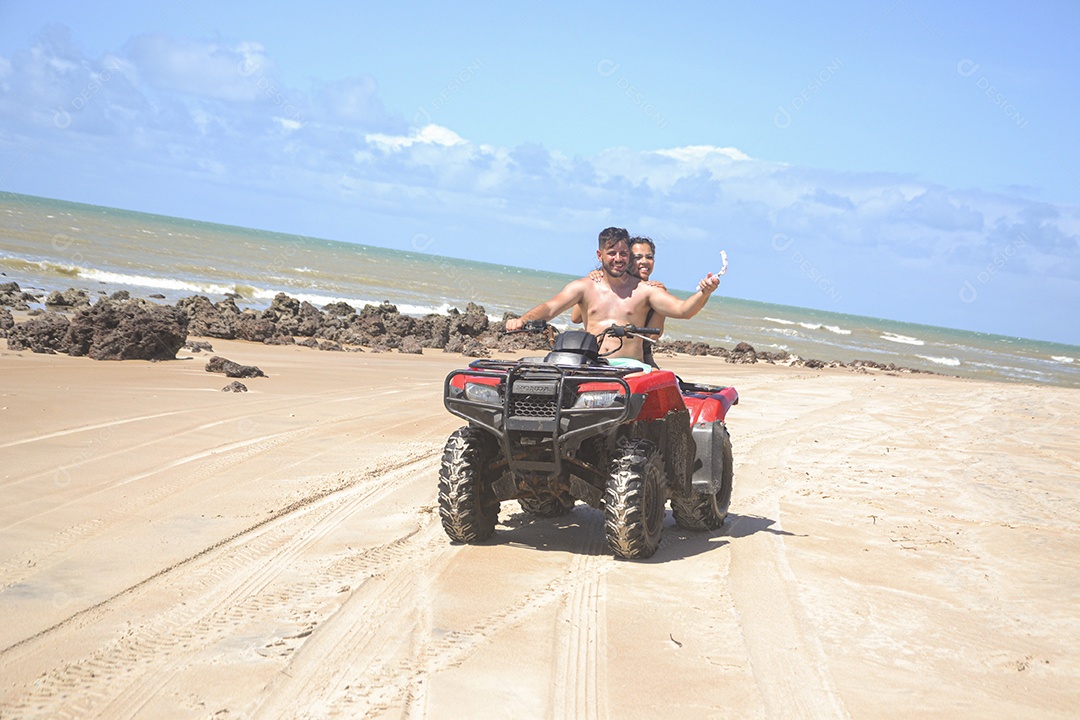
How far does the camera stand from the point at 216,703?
144 inches

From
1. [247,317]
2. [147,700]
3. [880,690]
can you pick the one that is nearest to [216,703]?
[147,700]

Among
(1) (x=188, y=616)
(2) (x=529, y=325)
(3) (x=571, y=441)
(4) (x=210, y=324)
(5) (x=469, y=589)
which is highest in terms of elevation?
(2) (x=529, y=325)

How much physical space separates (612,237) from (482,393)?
1.55m

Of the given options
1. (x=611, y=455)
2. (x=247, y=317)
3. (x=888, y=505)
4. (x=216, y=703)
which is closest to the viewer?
(x=216, y=703)

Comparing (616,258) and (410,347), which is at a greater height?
(616,258)

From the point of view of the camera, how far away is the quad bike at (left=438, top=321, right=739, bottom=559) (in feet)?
17.7

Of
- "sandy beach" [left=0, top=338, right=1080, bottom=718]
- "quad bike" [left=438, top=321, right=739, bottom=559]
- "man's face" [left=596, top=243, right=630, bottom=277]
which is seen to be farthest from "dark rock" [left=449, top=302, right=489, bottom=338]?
"quad bike" [left=438, top=321, right=739, bottom=559]

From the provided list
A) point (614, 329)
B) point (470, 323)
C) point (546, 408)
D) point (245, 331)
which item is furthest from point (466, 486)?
point (470, 323)

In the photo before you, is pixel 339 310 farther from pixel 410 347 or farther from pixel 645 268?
pixel 645 268

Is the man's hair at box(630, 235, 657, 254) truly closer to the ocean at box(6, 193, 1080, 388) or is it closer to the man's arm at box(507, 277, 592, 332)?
the man's arm at box(507, 277, 592, 332)

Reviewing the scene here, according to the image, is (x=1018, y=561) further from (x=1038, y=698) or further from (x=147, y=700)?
(x=147, y=700)

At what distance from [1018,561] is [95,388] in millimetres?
9917

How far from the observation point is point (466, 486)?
5.84 meters

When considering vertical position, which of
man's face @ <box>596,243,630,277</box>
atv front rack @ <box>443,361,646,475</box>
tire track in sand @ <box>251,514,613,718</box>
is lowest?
tire track in sand @ <box>251,514,613,718</box>
